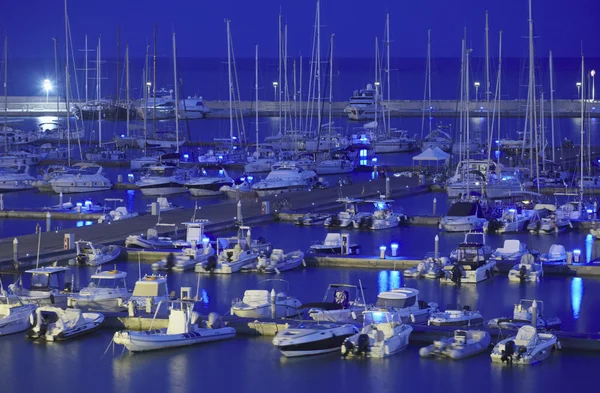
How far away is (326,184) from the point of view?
173 ft

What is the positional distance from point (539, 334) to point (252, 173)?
35985 mm

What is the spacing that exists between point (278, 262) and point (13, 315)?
8.37 m

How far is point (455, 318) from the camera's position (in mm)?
Result: 25688

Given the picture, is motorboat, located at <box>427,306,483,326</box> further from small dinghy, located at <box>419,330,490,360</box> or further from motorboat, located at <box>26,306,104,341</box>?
motorboat, located at <box>26,306,104,341</box>

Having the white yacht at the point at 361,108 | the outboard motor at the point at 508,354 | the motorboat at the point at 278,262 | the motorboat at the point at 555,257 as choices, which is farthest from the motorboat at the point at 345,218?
the white yacht at the point at 361,108

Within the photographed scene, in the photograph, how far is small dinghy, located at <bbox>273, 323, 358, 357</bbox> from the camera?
24266 mm

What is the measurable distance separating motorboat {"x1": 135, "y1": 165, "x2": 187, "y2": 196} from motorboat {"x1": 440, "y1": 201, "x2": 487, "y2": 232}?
14379 millimetres

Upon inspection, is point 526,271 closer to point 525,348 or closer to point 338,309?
point 338,309

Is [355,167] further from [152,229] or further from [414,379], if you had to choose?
[414,379]

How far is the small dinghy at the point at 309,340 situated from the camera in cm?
2427

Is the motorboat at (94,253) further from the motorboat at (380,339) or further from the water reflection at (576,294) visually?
the water reflection at (576,294)

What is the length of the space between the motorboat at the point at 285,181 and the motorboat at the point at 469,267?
1835 centimetres

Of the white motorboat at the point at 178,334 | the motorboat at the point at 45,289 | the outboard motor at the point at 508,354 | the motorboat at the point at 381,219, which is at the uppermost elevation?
the motorboat at the point at 381,219

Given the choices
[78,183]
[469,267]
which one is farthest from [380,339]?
[78,183]
